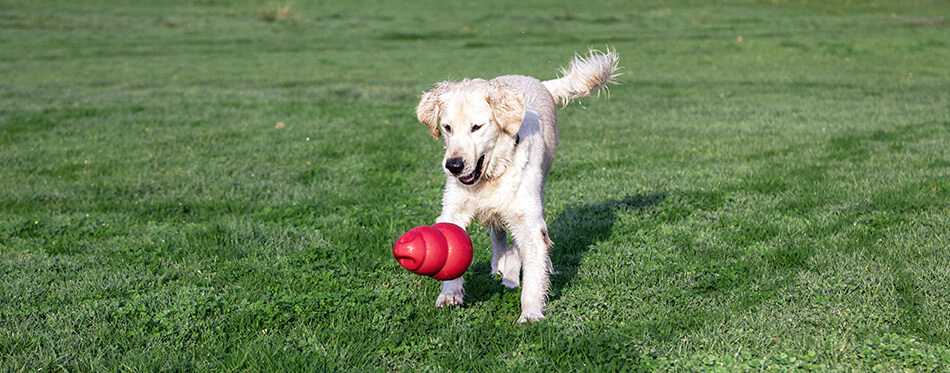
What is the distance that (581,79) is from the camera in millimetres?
7312

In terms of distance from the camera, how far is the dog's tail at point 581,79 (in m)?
7.25

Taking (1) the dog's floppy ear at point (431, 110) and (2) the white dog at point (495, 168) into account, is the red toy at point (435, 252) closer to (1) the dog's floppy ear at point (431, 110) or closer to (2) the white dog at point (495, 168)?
(2) the white dog at point (495, 168)

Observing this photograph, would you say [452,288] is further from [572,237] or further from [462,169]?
[572,237]

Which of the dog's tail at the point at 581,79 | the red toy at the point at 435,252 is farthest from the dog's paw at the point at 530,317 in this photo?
the dog's tail at the point at 581,79

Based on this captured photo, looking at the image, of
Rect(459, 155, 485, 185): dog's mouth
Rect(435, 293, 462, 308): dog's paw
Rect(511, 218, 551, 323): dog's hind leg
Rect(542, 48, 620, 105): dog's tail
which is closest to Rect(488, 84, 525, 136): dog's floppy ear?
Rect(459, 155, 485, 185): dog's mouth

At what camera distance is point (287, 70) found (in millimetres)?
23672

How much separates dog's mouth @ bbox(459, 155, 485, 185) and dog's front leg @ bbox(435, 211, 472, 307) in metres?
0.44

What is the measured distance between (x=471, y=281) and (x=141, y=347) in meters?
2.43

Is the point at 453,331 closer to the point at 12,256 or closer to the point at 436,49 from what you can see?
the point at 12,256

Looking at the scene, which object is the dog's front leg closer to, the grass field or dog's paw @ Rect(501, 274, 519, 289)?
the grass field

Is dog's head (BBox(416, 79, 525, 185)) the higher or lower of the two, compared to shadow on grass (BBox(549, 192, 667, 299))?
higher

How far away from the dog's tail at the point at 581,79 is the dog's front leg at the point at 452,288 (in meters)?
2.33

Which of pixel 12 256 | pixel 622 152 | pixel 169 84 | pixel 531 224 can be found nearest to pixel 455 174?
pixel 531 224

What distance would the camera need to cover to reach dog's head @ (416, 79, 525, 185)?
4.86m
